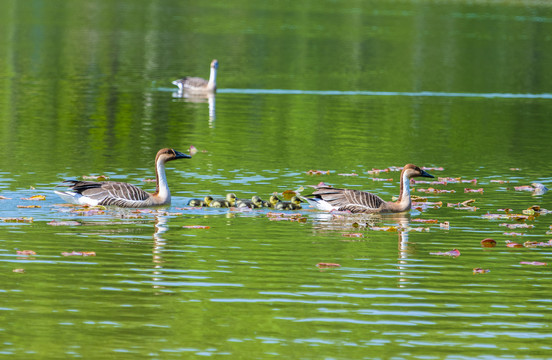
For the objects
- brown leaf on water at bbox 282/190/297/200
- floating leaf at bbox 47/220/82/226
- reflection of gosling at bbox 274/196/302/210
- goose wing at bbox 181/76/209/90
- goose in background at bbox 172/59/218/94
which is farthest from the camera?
goose wing at bbox 181/76/209/90

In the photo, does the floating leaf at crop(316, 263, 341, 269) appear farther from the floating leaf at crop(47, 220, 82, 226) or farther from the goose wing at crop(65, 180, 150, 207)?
the goose wing at crop(65, 180, 150, 207)

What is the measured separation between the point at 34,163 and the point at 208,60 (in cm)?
4167

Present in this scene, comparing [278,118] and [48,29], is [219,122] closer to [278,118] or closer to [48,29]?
[278,118]

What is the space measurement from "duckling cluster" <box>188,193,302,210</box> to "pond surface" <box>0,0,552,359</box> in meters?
0.51

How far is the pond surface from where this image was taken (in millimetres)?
14445

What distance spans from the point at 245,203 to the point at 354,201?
7.74 ft

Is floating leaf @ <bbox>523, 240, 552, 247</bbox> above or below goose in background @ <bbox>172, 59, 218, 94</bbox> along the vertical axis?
below

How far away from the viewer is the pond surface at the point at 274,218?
14445mm

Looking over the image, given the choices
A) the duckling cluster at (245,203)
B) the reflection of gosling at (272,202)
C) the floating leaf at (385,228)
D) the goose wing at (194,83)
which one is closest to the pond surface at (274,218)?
the floating leaf at (385,228)

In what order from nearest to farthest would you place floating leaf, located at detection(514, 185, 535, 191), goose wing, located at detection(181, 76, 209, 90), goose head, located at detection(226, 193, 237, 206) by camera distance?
goose head, located at detection(226, 193, 237, 206), floating leaf, located at detection(514, 185, 535, 191), goose wing, located at detection(181, 76, 209, 90)

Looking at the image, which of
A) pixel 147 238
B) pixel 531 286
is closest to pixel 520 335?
pixel 531 286

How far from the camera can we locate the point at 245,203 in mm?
23719

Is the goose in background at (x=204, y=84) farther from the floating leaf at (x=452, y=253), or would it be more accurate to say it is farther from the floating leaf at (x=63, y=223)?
the floating leaf at (x=452, y=253)

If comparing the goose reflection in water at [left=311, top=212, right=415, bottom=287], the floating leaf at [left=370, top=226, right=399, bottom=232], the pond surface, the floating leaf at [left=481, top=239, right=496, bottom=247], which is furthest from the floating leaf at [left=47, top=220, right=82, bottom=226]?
the floating leaf at [left=481, top=239, right=496, bottom=247]
